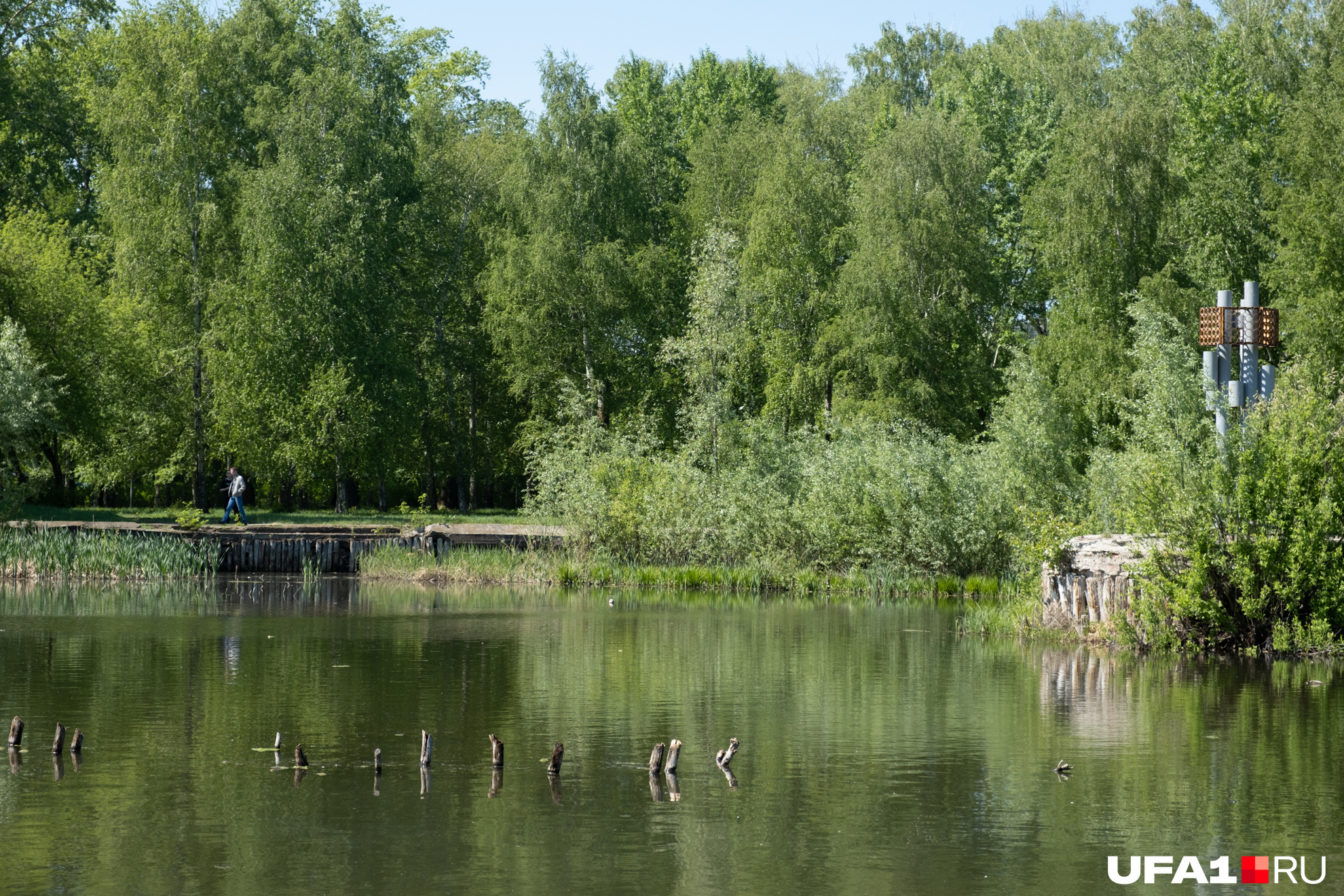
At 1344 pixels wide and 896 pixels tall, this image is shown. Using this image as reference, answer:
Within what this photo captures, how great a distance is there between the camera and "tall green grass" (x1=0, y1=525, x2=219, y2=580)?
106 feet

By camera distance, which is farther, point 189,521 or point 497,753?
point 189,521

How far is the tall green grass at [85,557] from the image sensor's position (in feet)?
106

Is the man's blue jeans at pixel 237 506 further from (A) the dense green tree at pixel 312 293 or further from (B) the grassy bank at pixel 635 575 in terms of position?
(B) the grassy bank at pixel 635 575

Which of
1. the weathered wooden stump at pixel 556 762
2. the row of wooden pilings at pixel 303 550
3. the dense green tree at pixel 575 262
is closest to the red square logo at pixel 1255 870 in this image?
the weathered wooden stump at pixel 556 762

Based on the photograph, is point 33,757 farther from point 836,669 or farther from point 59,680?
point 836,669

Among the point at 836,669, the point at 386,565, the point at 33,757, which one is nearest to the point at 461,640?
the point at 836,669

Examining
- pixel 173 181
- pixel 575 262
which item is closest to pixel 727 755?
pixel 173 181

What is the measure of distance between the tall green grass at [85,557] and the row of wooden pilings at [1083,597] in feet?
63.5

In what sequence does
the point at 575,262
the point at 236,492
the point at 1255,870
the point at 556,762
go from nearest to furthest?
the point at 1255,870 < the point at 556,762 < the point at 236,492 < the point at 575,262

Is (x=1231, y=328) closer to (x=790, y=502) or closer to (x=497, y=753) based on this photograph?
(x=790, y=502)

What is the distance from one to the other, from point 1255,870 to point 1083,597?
43.7 ft

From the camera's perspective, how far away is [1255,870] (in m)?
9.62

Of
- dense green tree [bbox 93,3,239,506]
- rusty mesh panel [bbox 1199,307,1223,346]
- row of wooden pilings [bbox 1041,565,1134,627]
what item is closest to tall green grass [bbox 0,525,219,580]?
dense green tree [bbox 93,3,239,506]

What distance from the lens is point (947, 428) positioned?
50.2 m
